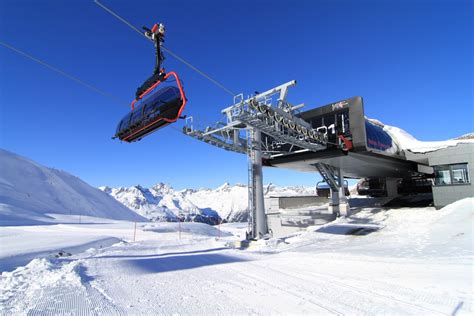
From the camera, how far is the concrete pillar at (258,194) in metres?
16.6

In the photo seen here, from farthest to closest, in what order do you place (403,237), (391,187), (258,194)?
(391,187)
(258,194)
(403,237)

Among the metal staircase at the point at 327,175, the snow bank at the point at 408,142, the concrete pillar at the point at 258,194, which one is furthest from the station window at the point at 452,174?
the concrete pillar at the point at 258,194

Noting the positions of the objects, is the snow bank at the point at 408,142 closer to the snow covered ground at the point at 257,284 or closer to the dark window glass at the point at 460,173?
the dark window glass at the point at 460,173

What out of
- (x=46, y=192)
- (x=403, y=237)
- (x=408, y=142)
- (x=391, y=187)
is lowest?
(x=403, y=237)

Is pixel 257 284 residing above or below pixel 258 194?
below

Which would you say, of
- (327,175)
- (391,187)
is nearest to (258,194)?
(327,175)

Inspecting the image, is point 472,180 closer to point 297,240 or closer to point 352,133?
point 352,133

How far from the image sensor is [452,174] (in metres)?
21.0

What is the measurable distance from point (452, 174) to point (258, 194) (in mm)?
15782

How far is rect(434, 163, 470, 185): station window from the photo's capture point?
20.4 m

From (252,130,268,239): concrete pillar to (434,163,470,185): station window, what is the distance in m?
15.1

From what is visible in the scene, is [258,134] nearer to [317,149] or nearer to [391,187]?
[317,149]

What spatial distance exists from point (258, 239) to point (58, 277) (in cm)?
1105

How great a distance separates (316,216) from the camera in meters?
25.6
